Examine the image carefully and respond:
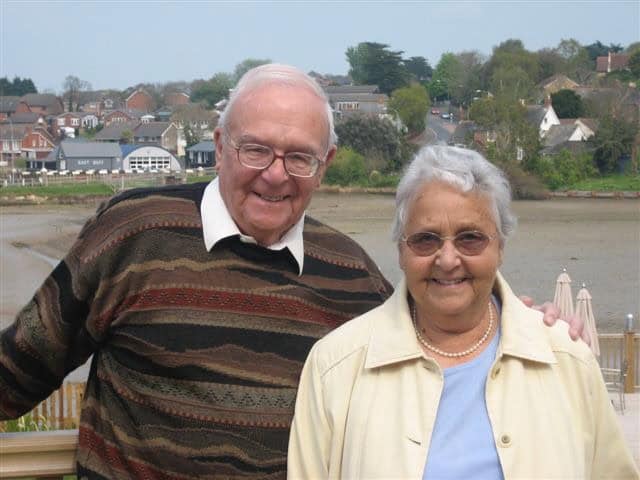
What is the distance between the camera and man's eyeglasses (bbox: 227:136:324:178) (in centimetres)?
265

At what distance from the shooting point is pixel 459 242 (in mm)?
2408

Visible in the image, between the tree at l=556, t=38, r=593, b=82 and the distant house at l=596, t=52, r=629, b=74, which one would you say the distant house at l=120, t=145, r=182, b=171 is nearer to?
the tree at l=556, t=38, r=593, b=82

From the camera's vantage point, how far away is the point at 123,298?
2.62m

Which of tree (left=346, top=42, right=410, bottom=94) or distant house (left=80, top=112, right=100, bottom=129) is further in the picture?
distant house (left=80, top=112, right=100, bottom=129)

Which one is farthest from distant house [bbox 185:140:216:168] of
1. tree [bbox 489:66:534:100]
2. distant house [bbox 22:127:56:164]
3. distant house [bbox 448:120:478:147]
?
tree [bbox 489:66:534:100]

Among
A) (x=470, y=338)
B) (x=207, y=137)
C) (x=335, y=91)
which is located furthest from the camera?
(x=335, y=91)

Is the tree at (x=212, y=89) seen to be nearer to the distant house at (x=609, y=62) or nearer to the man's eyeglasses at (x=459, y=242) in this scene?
the distant house at (x=609, y=62)

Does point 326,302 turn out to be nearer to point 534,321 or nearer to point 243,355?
point 243,355

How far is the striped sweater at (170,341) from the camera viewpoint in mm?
2586

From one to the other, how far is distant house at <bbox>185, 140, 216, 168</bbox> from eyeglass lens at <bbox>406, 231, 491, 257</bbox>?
57.9 metres

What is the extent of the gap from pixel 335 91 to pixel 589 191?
43042 millimetres

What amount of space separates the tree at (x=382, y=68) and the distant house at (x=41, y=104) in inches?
1271

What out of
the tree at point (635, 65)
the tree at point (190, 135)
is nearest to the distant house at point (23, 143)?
the tree at point (190, 135)

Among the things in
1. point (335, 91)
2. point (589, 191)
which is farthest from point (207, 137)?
point (589, 191)
